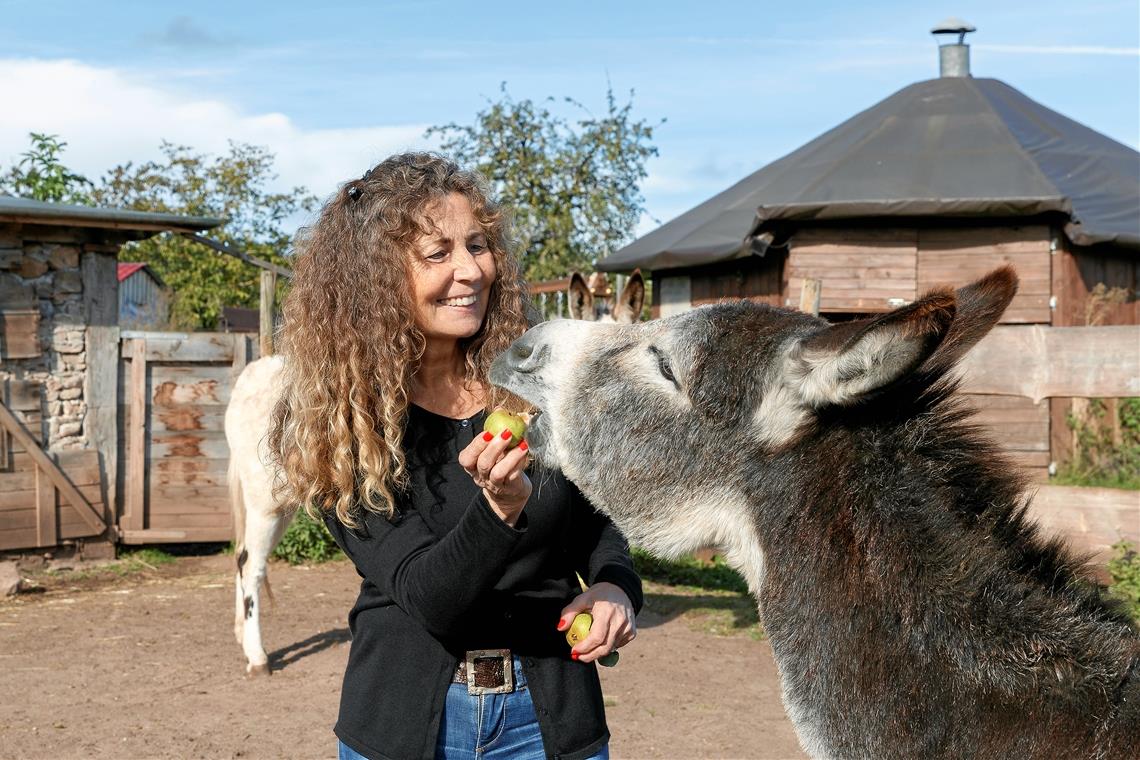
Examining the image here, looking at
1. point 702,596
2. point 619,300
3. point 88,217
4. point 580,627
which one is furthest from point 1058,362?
point 88,217

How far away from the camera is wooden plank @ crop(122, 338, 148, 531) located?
10.1m

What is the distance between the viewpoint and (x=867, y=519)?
2070 millimetres

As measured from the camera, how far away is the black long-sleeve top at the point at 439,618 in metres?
2.46

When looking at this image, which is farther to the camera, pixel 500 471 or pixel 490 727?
pixel 490 727

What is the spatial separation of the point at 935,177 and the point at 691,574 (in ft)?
18.2

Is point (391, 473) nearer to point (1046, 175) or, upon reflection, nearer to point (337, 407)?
point (337, 407)

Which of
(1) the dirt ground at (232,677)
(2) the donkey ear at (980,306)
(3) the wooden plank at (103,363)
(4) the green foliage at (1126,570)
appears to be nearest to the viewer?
(2) the donkey ear at (980,306)

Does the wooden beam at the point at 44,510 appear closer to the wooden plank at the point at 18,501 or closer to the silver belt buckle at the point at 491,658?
the wooden plank at the point at 18,501

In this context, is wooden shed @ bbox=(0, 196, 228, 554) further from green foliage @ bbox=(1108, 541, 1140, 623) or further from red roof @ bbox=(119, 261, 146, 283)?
red roof @ bbox=(119, 261, 146, 283)

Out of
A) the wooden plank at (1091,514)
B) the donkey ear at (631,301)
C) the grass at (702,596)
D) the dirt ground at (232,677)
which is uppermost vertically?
the donkey ear at (631,301)

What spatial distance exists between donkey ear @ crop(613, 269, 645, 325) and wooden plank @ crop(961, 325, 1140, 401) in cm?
265

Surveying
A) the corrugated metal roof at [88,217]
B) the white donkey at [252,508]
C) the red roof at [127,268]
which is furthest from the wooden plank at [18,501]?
the red roof at [127,268]

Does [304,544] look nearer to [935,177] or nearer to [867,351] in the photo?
[935,177]

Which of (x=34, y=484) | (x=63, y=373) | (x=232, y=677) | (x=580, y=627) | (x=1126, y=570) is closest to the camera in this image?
(x=580, y=627)
